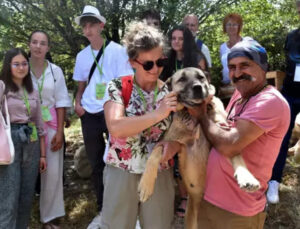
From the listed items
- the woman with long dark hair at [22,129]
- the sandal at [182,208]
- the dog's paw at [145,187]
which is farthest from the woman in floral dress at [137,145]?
the sandal at [182,208]

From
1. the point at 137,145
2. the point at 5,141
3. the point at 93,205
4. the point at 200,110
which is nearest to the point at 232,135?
the point at 200,110

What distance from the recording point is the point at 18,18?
5773 millimetres

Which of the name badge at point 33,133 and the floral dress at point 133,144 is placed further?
the name badge at point 33,133

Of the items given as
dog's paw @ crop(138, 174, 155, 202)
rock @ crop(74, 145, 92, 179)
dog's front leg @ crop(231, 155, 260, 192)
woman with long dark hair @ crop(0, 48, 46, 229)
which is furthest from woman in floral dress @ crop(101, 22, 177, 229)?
rock @ crop(74, 145, 92, 179)

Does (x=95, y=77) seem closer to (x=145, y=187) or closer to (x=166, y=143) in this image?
(x=166, y=143)

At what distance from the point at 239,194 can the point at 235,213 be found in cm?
13

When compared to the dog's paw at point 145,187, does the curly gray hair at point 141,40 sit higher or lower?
higher

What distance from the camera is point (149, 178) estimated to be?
2428 mm

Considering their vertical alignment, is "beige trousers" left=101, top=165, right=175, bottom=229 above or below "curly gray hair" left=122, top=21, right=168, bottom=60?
below

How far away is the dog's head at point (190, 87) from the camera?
2.64 metres

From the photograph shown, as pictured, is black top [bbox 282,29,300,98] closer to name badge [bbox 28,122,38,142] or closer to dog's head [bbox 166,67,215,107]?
dog's head [bbox 166,67,215,107]

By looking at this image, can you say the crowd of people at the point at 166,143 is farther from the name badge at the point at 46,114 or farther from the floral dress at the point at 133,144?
the name badge at the point at 46,114

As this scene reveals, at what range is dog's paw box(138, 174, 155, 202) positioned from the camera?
7.93ft

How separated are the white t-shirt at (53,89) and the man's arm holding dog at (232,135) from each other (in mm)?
2457
